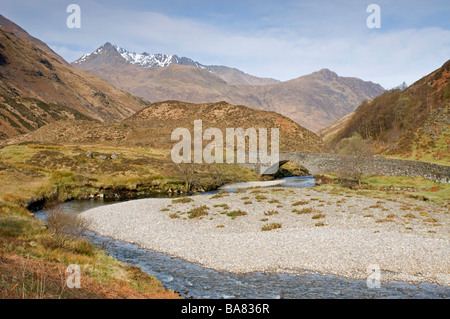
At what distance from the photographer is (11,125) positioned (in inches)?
7456

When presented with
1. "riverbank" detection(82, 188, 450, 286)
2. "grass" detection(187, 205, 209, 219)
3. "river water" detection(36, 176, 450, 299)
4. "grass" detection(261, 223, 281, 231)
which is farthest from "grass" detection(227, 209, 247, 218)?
"river water" detection(36, 176, 450, 299)

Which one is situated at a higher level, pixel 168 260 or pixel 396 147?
pixel 396 147

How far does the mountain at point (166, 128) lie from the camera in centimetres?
11269

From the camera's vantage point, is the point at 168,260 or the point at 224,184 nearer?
the point at 168,260

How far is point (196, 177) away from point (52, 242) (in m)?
52.1

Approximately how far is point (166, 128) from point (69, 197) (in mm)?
75336

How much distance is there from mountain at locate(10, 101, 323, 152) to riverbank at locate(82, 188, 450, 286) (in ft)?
231

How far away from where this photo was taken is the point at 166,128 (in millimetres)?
123750

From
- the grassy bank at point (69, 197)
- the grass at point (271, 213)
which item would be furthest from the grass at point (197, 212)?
the grassy bank at point (69, 197)

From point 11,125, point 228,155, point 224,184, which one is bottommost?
point 224,184

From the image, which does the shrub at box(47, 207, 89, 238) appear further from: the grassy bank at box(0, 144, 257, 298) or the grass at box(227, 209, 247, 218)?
the grass at box(227, 209, 247, 218)

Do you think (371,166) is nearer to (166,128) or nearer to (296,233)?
(296,233)
